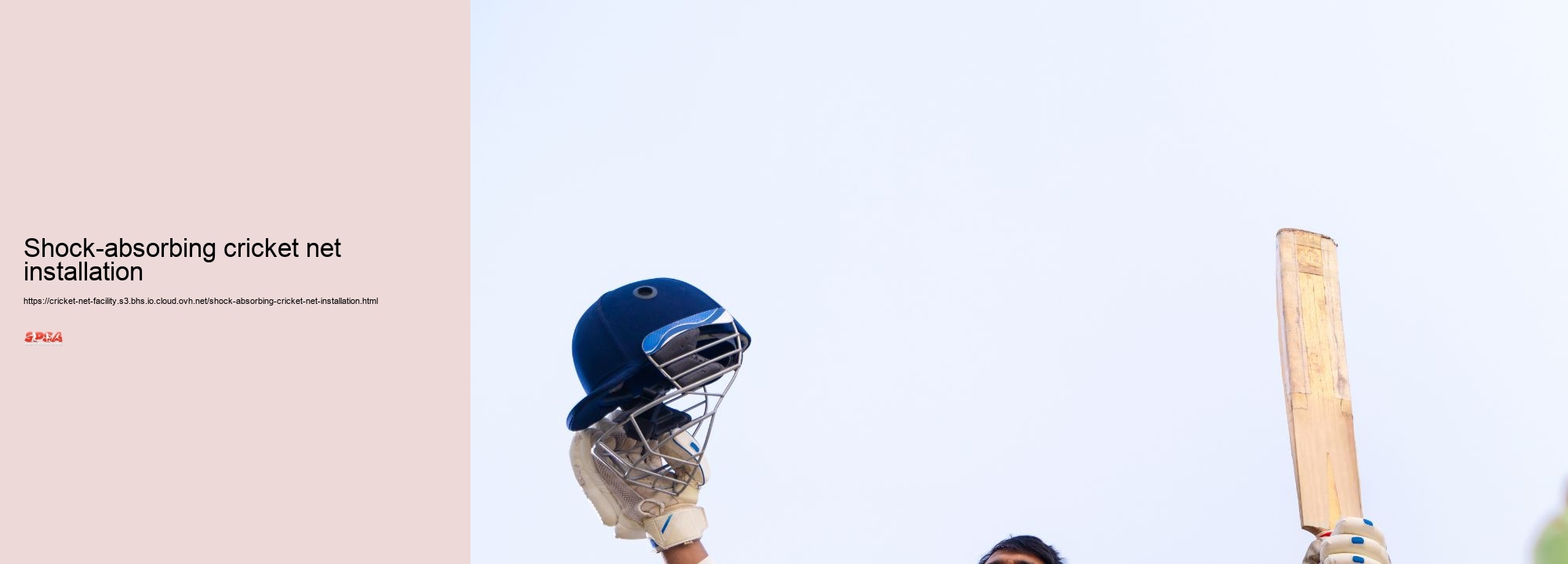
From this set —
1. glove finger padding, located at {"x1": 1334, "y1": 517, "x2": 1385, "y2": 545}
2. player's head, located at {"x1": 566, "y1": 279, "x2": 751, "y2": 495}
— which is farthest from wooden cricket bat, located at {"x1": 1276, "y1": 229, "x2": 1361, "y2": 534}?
player's head, located at {"x1": 566, "y1": 279, "x2": 751, "y2": 495}

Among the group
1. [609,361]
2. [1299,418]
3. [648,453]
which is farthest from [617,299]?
[1299,418]

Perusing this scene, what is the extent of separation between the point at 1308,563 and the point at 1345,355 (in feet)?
2.89

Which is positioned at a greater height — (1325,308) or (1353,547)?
(1325,308)

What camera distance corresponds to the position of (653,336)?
14.2 feet

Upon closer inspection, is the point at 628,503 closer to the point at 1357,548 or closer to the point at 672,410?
the point at 672,410

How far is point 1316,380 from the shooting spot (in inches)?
195

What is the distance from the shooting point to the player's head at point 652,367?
435 centimetres

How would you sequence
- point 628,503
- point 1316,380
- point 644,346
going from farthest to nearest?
point 1316,380
point 628,503
point 644,346

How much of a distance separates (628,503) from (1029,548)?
1.48 m

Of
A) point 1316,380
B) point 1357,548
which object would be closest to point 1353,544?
point 1357,548

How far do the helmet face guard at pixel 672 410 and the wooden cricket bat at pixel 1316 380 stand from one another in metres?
1.99

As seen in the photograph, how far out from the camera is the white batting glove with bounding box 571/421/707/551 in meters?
4.46

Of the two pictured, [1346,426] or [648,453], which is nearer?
[648,453]

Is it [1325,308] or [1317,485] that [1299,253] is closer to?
[1325,308]
